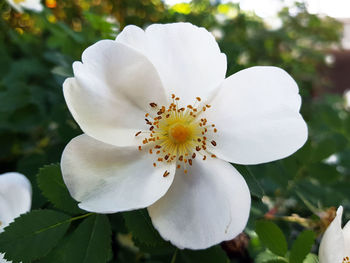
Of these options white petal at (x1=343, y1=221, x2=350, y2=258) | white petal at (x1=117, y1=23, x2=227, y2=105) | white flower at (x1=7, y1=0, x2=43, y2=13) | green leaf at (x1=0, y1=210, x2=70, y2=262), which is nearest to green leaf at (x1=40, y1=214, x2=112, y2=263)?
green leaf at (x1=0, y1=210, x2=70, y2=262)

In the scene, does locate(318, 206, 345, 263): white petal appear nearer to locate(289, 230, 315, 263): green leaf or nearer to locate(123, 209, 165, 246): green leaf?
locate(289, 230, 315, 263): green leaf

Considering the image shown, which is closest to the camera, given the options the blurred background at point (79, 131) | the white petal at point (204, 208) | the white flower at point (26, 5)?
the white petal at point (204, 208)

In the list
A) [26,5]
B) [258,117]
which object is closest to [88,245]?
[258,117]

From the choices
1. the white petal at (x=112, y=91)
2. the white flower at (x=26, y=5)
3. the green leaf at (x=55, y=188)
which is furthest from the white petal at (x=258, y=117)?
the white flower at (x=26, y=5)

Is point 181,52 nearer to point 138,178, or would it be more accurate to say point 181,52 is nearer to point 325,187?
point 138,178

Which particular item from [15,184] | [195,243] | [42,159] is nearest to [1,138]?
[42,159]

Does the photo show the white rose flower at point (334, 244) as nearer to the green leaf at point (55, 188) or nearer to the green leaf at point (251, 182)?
the green leaf at point (251, 182)
